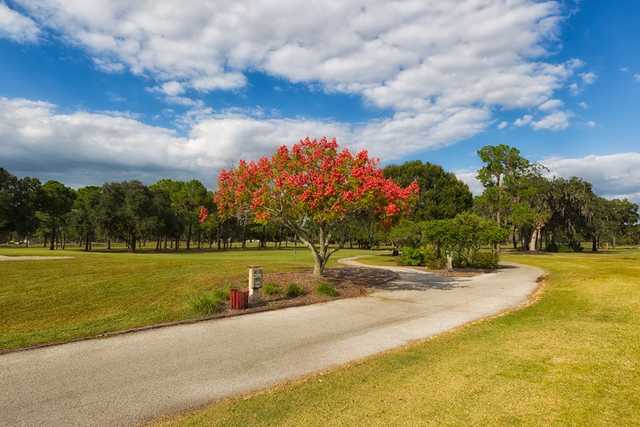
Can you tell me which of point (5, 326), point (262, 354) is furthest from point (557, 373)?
point (5, 326)

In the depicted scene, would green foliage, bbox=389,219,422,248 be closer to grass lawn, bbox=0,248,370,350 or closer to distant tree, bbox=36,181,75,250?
grass lawn, bbox=0,248,370,350

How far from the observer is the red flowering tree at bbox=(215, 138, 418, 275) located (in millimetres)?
15964

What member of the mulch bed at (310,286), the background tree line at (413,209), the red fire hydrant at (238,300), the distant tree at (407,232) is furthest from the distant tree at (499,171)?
the red fire hydrant at (238,300)

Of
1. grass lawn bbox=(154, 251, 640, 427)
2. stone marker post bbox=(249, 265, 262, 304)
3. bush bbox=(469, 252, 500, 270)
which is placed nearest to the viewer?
grass lawn bbox=(154, 251, 640, 427)

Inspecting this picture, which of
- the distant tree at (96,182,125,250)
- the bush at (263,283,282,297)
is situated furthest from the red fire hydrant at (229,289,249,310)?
the distant tree at (96,182,125,250)

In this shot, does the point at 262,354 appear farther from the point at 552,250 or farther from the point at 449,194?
the point at 552,250

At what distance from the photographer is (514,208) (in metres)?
54.6

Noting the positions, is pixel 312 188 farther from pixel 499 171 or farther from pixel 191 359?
pixel 499 171

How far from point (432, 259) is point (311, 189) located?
67.8 feet

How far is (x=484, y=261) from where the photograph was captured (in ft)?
105

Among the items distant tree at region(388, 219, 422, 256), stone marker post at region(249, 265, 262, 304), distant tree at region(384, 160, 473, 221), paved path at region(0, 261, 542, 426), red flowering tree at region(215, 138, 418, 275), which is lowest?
paved path at region(0, 261, 542, 426)

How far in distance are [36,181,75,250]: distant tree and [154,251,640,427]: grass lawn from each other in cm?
6075

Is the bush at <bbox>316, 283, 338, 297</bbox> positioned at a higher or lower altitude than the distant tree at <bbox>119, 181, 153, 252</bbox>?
lower

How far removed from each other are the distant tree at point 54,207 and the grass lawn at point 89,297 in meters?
40.1
